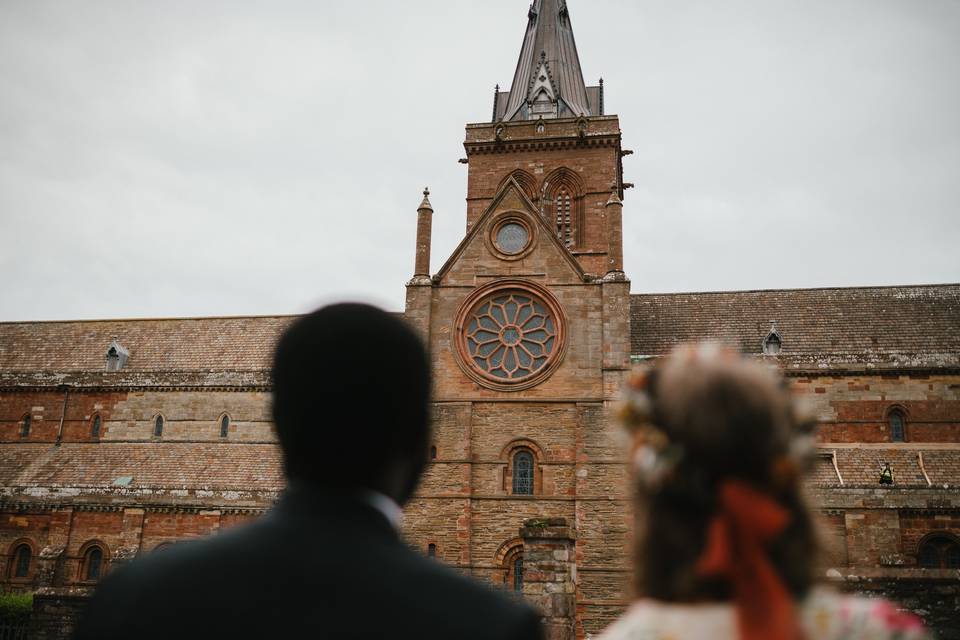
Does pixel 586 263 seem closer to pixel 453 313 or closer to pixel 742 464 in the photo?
pixel 453 313

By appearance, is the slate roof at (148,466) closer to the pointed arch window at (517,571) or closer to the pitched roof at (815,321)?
the pointed arch window at (517,571)

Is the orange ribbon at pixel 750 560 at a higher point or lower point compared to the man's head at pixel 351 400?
lower

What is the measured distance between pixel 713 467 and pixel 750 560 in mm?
229

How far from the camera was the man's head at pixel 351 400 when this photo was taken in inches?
91.0

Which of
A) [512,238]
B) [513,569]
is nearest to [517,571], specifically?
[513,569]

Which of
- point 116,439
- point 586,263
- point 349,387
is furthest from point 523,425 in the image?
point 349,387

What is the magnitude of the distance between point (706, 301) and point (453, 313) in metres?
10.8

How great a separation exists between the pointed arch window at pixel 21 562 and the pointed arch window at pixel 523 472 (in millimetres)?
15933

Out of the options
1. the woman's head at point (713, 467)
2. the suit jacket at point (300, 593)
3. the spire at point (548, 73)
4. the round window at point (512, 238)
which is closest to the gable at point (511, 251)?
the round window at point (512, 238)

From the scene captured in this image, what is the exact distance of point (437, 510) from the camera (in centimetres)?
2303

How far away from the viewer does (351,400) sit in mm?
2342

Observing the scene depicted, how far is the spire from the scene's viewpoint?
36.2m

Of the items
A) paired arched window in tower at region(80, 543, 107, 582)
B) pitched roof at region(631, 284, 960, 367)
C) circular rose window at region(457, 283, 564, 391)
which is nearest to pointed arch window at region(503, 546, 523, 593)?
circular rose window at region(457, 283, 564, 391)

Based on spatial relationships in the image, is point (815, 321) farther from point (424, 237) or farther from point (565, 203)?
point (424, 237)
